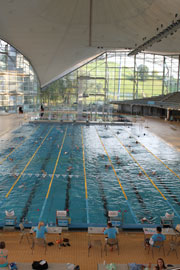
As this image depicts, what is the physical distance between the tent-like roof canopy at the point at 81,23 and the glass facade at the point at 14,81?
12.2 metres

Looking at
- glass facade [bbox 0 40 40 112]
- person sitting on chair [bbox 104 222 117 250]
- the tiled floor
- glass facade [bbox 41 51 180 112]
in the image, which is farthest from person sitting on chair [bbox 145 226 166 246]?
glass facade [bbox 41 51 180 112]

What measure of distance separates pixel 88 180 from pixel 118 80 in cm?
3683

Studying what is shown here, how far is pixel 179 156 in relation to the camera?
15.8 meters

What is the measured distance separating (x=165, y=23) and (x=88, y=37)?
8745 millimetres

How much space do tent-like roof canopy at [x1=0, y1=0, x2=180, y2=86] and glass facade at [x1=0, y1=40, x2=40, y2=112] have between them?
479 inches

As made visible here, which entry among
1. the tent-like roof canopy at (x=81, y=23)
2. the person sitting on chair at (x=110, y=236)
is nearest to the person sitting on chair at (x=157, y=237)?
the person sitting on chair at (x=110, y=236)

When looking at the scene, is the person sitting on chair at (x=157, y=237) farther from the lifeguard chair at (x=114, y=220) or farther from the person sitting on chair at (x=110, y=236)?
the lifeguard chair at (x=114, y=220)

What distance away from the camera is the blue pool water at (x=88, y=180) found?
29.4 ft

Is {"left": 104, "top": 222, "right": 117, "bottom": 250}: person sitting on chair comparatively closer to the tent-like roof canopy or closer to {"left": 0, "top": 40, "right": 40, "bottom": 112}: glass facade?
the tent-like roof canopy

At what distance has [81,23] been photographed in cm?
2038

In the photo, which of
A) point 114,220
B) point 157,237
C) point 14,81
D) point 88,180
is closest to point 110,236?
point 157,237

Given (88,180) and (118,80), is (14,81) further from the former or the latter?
(88,180)

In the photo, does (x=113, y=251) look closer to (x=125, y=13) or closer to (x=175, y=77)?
(x=125, y=13)

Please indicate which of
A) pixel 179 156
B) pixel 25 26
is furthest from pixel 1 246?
pixel 25 26
